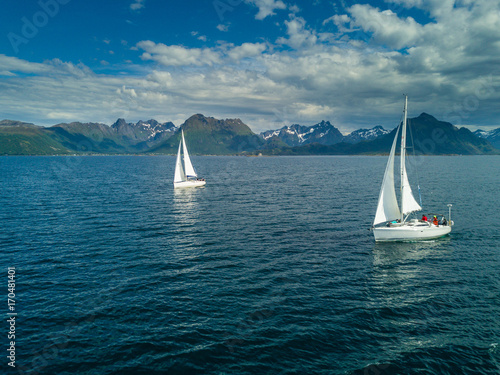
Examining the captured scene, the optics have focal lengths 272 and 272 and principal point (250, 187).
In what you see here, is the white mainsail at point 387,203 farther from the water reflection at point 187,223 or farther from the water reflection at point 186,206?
the water reflection at point 186,206

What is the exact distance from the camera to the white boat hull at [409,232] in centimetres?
4166

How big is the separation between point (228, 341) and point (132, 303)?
1017cm

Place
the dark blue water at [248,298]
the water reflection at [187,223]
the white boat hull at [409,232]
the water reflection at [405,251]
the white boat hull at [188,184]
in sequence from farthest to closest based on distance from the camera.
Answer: the white boat hull at [188,184] → the white boat hull at [409,232] → the water reflection at [187,223] → the water reflection at [405,251] → the dark blue water at [248,298]

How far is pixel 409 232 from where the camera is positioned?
42.4 m

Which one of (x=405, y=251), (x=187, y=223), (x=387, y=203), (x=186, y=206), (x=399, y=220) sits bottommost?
(x=405, y=251)

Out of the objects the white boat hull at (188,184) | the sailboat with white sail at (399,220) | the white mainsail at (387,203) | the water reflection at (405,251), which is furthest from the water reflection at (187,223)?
the white mainsail at (387,203)

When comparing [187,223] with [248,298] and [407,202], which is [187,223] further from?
[407,202]

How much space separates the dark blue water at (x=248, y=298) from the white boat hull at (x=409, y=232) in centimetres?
168

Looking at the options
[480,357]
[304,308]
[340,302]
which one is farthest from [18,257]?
[480,357]

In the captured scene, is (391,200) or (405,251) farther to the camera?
(391,200)

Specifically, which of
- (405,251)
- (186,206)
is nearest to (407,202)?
(405,251)

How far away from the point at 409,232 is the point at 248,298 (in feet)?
99.8

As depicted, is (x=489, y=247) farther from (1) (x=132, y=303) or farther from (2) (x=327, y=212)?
(1) (x=132, y=303)

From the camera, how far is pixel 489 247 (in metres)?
39.2
